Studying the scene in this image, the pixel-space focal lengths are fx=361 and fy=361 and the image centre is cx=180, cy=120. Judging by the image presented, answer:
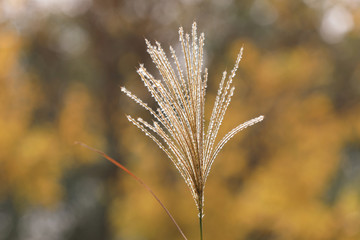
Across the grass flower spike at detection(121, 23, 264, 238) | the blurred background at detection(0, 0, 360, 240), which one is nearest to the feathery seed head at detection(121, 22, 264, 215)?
the grass flower spike at detection(121, 23, 264, 238)

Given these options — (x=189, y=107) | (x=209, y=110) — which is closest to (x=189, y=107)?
(x=189, y=107)

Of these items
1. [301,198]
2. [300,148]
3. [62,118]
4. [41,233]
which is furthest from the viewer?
[41,233]

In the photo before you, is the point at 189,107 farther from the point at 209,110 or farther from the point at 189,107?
the point at 209,110

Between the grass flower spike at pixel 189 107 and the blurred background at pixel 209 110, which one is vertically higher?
the blurred background at pixel 209 110

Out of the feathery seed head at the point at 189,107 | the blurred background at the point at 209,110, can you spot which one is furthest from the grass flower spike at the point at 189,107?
the blurred background at the point at 209,110

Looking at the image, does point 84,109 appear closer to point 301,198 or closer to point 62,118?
point 62,118

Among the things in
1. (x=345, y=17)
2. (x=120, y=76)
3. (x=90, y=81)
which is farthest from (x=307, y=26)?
(x=90, y=81)

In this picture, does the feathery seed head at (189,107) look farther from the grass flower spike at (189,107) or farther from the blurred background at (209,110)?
the blurred background at (209,110)

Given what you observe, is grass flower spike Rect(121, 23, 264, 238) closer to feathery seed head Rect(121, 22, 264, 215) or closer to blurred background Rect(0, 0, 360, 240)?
feathery seed head Rect(121, 22, 264, 215)
